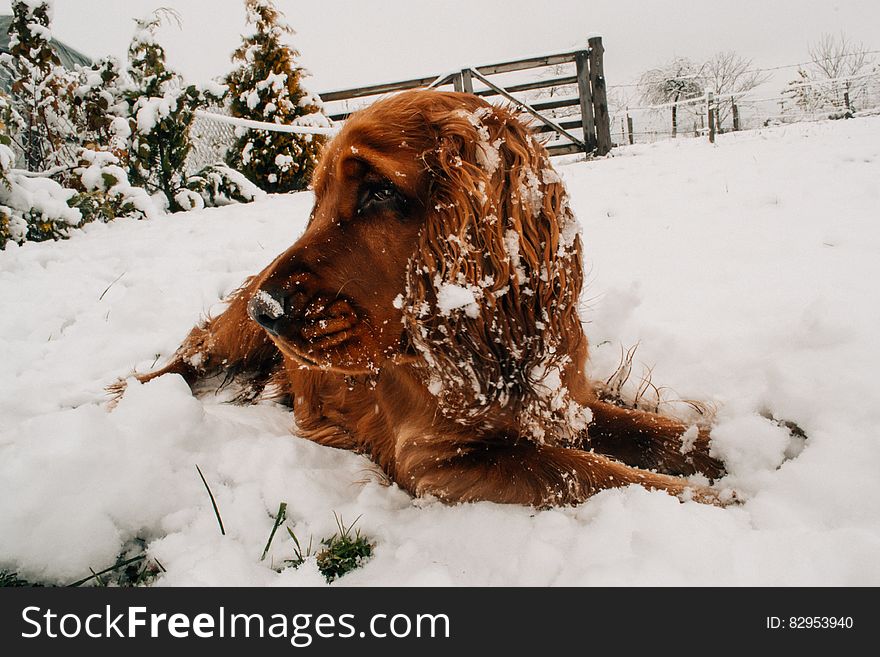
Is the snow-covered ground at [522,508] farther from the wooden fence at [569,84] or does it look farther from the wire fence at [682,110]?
the wooden fence at [569,84]

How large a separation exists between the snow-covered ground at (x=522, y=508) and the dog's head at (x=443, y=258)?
0.44 metres

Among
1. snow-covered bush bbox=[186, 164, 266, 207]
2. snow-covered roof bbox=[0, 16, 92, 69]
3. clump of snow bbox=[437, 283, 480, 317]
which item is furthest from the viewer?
snow-covered roof bbox=[0, 16, 92, 69]

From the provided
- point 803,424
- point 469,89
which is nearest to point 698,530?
point 803,424

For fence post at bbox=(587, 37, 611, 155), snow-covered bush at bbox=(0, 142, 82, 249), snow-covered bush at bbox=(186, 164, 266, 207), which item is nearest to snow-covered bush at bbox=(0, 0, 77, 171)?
snow-covered bush at bbox=(0, 142, 82, 249)

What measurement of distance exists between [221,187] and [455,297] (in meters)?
6.71

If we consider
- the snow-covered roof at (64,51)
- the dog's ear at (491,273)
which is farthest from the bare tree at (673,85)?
the dog's ear at (491,273)

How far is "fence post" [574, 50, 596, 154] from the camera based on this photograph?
8.90 meters

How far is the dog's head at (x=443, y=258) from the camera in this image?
1.57 m

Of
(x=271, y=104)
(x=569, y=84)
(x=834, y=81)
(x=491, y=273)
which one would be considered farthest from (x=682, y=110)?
(x=491, y=273)

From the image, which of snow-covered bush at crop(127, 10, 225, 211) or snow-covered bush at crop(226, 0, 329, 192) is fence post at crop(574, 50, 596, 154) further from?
snow-covered bush at crop(127, 10, 225, 211)

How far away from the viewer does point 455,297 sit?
5.22 ft

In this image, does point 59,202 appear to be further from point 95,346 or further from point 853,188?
point 853,188

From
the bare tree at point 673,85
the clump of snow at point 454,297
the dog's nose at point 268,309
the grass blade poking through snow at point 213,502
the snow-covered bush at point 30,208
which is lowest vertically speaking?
the grass blade poking through snow at point 213,502

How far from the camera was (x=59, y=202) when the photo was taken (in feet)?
15.9
